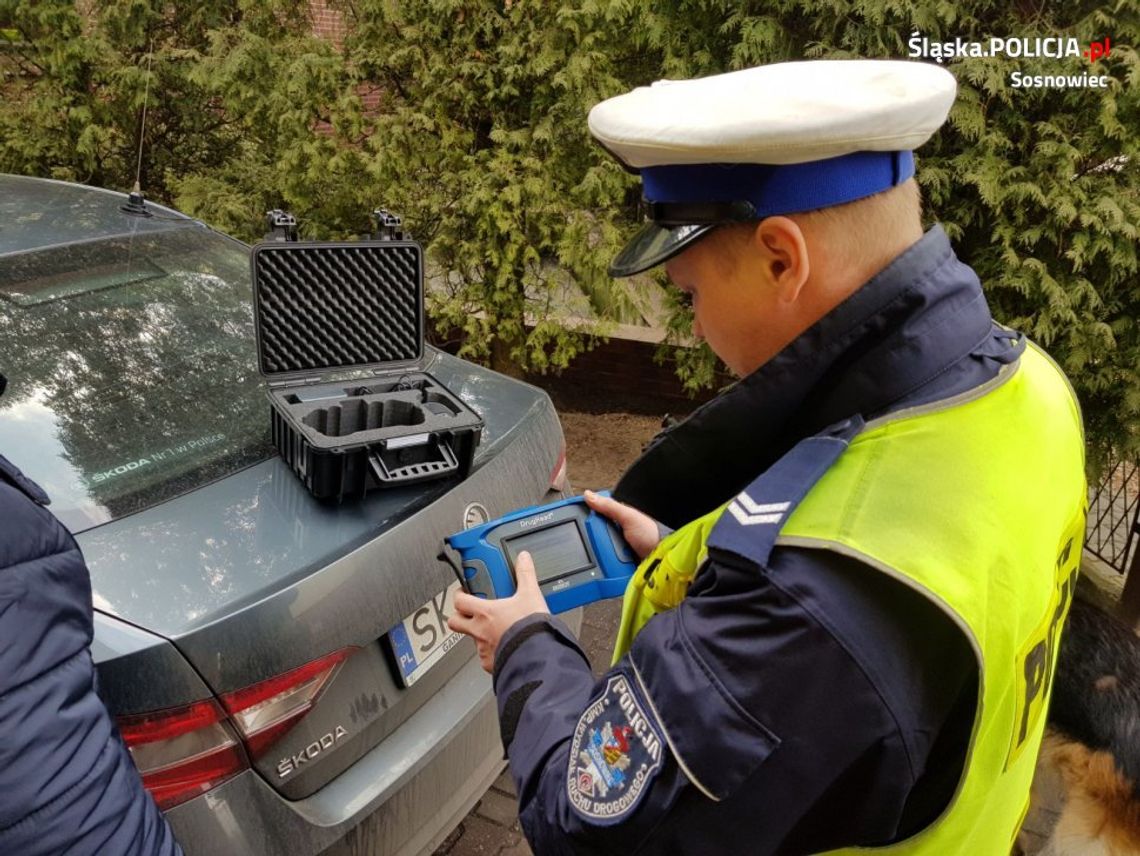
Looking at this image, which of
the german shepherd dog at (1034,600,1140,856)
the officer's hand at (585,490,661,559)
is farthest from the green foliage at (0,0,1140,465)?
the officer's hand at (585,490,661,559)

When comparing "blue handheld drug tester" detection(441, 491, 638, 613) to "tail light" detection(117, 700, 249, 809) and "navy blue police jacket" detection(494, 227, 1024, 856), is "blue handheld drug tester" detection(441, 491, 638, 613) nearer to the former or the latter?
"navy blue police jacket" detection(494, 227, 1024, 856)

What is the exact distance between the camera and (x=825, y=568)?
884 millimetres

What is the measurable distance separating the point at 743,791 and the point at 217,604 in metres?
1.08

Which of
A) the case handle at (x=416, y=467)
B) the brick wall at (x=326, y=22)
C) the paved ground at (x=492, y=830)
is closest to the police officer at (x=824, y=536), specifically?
the case handle at (x=416, y=467)

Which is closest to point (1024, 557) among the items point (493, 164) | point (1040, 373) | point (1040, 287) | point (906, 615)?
point (906, 615)

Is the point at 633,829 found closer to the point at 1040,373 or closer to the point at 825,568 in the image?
the point at 825,568

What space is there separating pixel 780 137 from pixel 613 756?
73 cm

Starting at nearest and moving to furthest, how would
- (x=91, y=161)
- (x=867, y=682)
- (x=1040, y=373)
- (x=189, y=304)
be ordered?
1. (x=867, y=682)
2. (x=1040, y=373)
3. (x=189, y=304)
4. (x=91, y=161)

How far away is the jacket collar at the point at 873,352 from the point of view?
1.02 m

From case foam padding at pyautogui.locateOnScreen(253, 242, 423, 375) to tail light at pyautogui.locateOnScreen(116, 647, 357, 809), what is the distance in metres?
0.89

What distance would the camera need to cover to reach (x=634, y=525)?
5.30 feet

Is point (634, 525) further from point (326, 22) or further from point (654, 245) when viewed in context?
point (326, 22)

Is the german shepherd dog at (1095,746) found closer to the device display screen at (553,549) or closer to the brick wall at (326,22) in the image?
the device display screen at (553,549)

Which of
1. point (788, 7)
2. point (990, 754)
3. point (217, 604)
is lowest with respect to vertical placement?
point (217, 604)
